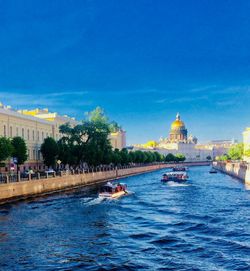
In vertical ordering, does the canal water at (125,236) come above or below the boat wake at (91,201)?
below

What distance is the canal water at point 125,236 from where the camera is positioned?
69.7 feet

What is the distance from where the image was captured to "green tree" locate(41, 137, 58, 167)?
75.9 m

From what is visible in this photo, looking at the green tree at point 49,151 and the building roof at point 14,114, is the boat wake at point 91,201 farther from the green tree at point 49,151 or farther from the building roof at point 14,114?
the green tree at point 49,151

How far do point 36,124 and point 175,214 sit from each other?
4836cm

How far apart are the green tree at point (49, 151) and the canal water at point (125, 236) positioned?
32.8 m

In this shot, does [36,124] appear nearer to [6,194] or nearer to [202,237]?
[6,194]

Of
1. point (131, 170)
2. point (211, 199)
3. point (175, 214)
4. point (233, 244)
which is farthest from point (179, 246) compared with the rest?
point (131, 170)

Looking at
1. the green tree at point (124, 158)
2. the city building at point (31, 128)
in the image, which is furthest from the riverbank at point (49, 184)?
the green tree at point (124, 158)

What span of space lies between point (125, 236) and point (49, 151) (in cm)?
5016

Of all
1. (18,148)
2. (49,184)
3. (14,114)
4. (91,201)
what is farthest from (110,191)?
(14,114)

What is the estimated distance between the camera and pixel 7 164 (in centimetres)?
6619

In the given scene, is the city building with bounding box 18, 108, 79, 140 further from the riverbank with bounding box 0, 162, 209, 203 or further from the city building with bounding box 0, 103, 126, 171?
the riverbank with bounding box 0, 162, 209, 203

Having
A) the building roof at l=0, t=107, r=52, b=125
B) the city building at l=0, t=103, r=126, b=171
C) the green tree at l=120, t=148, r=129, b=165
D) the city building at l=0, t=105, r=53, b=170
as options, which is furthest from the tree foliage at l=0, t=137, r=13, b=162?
the green tree at l=120, t=148, r=129, b=165

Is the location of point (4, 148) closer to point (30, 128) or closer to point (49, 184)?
point (49, 184)
